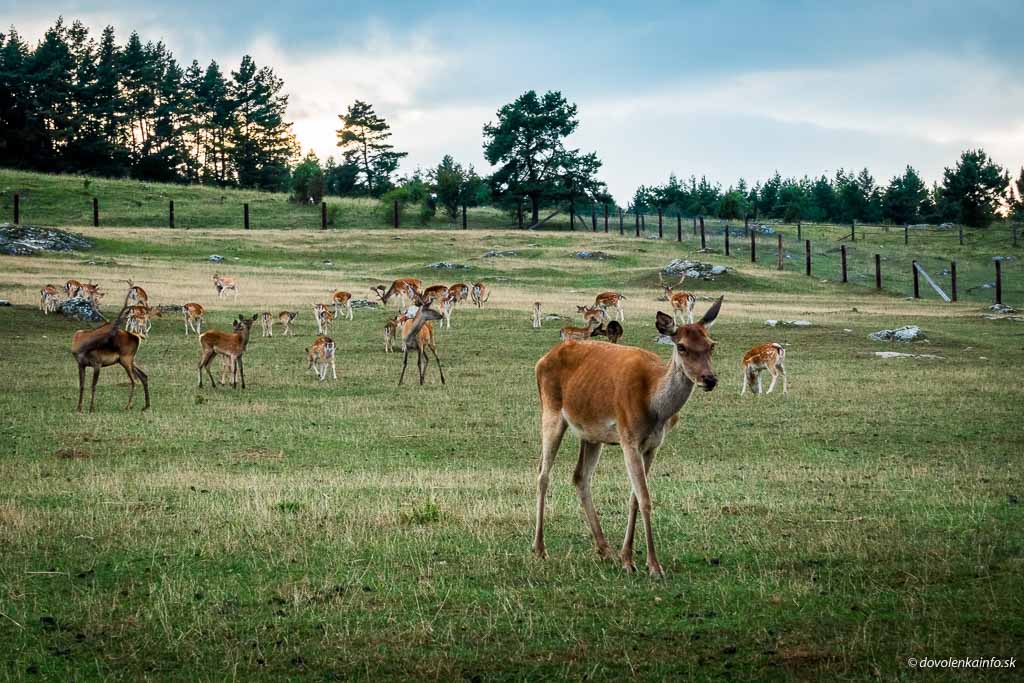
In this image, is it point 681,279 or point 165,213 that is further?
point 165,213

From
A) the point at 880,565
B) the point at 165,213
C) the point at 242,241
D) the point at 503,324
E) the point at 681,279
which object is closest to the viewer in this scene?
the point at 880,565

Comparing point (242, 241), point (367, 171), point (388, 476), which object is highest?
point (367, 171)

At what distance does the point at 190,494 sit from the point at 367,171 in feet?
330

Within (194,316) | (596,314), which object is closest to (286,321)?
(194,316)

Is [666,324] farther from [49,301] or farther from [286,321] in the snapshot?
[49,301]

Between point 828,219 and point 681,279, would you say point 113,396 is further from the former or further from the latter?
point 828,219

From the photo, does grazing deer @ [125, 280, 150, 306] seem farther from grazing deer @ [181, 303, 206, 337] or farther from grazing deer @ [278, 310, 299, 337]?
grazing deer @ [278, 310, 299, 337]

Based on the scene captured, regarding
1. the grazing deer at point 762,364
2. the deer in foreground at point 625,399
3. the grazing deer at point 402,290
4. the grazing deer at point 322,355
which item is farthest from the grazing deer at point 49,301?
the deer in foreground at point 625,399

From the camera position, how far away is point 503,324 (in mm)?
32094

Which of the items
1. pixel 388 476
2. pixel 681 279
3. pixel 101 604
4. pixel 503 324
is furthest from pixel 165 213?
pixel 101 604

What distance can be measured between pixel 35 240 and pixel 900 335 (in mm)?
37326

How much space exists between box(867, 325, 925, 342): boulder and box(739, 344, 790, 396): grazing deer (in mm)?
8590

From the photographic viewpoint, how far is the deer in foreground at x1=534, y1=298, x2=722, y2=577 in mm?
7973

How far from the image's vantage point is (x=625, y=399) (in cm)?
836
